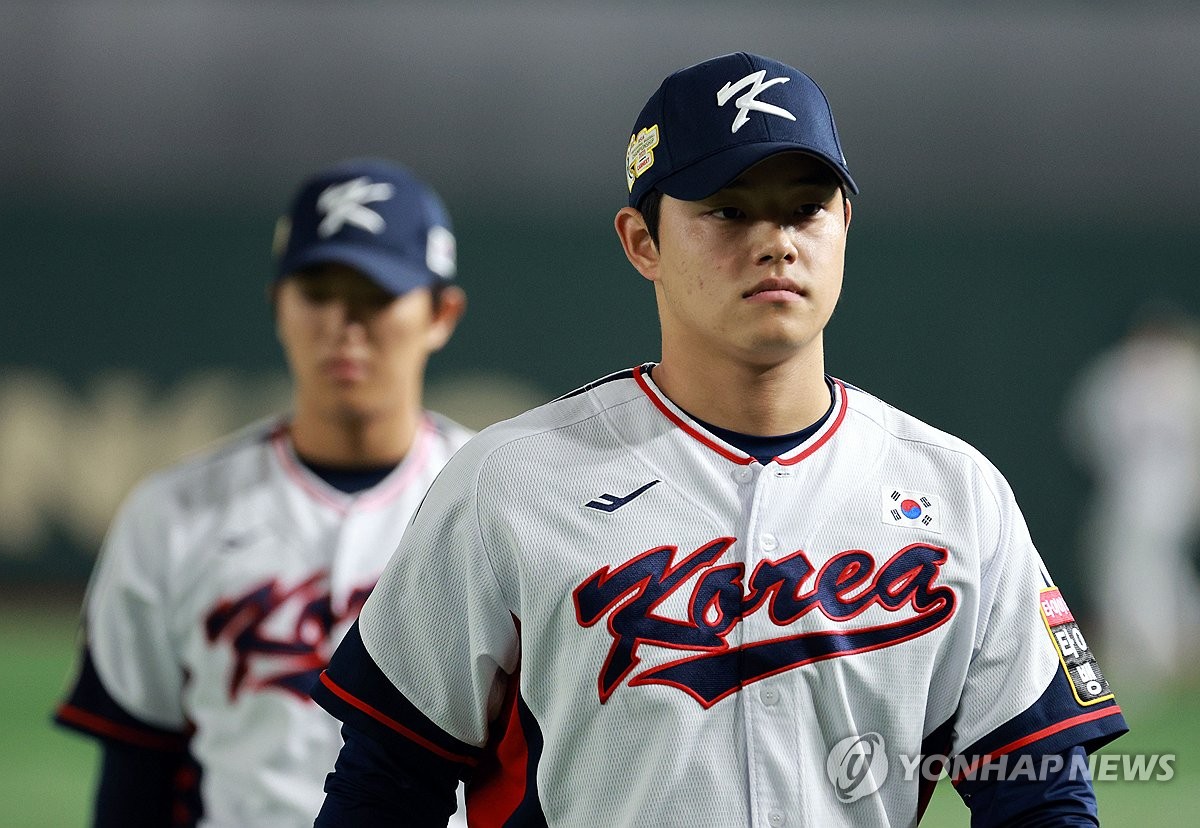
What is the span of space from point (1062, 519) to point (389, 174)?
365 inches

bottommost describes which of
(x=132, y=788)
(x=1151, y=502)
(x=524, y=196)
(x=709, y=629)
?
(x=1151, y=502)

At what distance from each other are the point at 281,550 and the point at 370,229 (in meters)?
0.75

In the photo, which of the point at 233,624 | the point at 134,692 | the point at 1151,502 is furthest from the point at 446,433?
the point at 1151,502

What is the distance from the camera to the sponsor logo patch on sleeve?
2.13 meters

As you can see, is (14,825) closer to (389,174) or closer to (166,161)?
(389,174)

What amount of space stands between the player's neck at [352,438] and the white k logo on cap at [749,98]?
1.59 metres

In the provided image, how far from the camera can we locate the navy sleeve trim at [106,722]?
321cm

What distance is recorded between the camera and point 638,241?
88.7 inches

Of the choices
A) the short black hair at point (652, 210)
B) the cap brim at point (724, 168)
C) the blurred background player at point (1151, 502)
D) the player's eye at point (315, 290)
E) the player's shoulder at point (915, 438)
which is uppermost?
the cap brim at point (724, 168)

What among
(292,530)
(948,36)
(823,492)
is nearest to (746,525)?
(823,492)

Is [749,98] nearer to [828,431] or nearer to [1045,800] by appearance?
[828,431]

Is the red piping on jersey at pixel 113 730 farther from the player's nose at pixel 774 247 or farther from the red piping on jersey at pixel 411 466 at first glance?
the player's nose at pixel 774 247

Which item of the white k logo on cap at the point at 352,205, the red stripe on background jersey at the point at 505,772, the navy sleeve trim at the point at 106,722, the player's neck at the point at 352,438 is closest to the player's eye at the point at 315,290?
the white k logo on cap at the point at 352,205

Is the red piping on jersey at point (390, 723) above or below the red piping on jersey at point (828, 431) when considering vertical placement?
below
